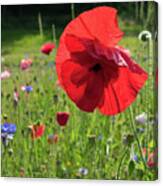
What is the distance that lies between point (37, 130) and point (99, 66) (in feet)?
1.38

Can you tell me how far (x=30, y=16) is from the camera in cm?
347

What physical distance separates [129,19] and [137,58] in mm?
179

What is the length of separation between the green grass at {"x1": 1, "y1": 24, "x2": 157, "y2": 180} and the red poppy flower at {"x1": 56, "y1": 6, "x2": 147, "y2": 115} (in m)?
0.04

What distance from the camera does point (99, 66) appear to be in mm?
3365

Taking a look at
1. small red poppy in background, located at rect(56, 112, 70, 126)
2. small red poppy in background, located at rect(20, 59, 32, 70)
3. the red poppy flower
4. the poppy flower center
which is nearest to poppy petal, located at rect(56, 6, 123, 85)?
the red poppy flower

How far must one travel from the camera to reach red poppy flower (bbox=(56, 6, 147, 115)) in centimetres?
335

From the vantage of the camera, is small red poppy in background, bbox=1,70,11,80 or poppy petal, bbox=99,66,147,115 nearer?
poppy petal, bbox=99,66,147,115

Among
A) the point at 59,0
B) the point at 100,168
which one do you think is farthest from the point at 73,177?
the point at 59,0

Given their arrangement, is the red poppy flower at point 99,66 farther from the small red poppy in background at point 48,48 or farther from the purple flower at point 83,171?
the purple flower at point 83,171

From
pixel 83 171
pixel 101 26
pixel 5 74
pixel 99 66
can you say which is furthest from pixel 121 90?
pixel 5 74

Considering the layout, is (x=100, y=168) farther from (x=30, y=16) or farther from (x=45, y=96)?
(x=30, y=16)

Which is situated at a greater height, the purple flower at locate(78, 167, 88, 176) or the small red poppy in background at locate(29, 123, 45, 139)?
the small red poppy in background at locate(29, 123, 45, 139)

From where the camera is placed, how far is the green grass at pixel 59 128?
10.9ft

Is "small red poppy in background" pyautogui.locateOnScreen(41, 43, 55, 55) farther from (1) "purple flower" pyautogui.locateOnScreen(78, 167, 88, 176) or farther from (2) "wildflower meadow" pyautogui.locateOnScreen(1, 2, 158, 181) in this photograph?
(1) "purple flower" pyautogui.locateOnScreen(78, 167, 88, 176)
